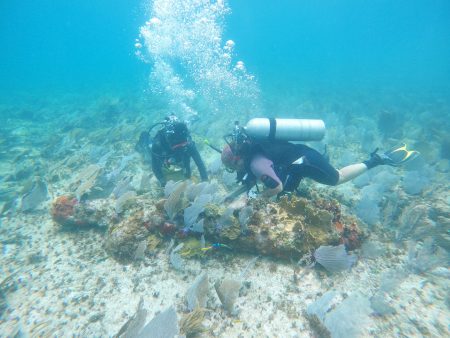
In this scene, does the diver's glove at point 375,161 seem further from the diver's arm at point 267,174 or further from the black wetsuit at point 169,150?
the black wetsuit at point 169,150

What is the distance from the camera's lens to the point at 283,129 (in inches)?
188

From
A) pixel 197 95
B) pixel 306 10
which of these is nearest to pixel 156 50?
pixel 197 95

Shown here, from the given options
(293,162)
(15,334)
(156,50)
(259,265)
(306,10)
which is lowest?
(15,334)

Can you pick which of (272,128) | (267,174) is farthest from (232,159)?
(272,128)

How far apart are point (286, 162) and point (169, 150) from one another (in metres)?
2.99

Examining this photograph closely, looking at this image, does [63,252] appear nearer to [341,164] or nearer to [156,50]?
[341,164]

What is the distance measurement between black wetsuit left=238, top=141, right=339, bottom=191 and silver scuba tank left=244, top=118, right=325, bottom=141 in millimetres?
155

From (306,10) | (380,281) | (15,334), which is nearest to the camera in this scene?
(15,334)

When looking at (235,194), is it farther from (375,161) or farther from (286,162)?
(375,161)

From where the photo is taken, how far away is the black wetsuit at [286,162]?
15.0ft

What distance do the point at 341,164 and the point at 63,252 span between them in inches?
340

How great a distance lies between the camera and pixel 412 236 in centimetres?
468

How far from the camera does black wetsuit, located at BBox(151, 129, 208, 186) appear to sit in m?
6.09

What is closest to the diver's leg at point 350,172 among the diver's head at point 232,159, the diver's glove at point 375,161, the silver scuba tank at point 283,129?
the diver's glove at point 375,161
